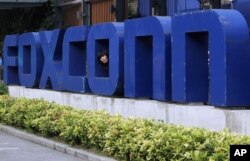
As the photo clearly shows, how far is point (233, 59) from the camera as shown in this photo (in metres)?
11.0

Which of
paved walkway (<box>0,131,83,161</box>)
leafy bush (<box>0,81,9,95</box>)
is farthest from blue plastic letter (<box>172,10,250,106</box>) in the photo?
leafy bush (<box>0,81,9,95</box>)

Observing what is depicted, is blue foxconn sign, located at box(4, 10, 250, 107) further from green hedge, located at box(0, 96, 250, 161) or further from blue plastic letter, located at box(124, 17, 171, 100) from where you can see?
green hedge, located at box(0, 96, 250, 161)

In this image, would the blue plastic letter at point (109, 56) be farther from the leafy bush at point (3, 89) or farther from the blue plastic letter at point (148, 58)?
the leafy bush at point (3, 89)

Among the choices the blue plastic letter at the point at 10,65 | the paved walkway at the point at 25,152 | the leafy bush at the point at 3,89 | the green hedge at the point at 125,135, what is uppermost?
the blue plastic letter at the point at 10,65

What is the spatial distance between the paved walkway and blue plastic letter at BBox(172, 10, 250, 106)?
2.62 metres

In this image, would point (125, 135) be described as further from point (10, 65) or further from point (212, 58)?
point (10, 65)

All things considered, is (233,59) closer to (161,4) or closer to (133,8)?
(161,4)

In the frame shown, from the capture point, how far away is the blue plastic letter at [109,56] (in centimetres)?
1477

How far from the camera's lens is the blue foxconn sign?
434 inches

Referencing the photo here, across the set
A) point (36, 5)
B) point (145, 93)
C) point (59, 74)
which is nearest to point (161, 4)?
point (59, 74)

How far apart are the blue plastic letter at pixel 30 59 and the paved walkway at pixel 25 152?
4.67 metres

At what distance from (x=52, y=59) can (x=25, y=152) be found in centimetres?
579

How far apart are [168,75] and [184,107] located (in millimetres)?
1105

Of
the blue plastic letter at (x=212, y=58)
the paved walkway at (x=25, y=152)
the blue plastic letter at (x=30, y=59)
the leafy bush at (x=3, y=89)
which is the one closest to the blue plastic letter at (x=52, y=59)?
the blue plastic letter at (x=30, y=59)
